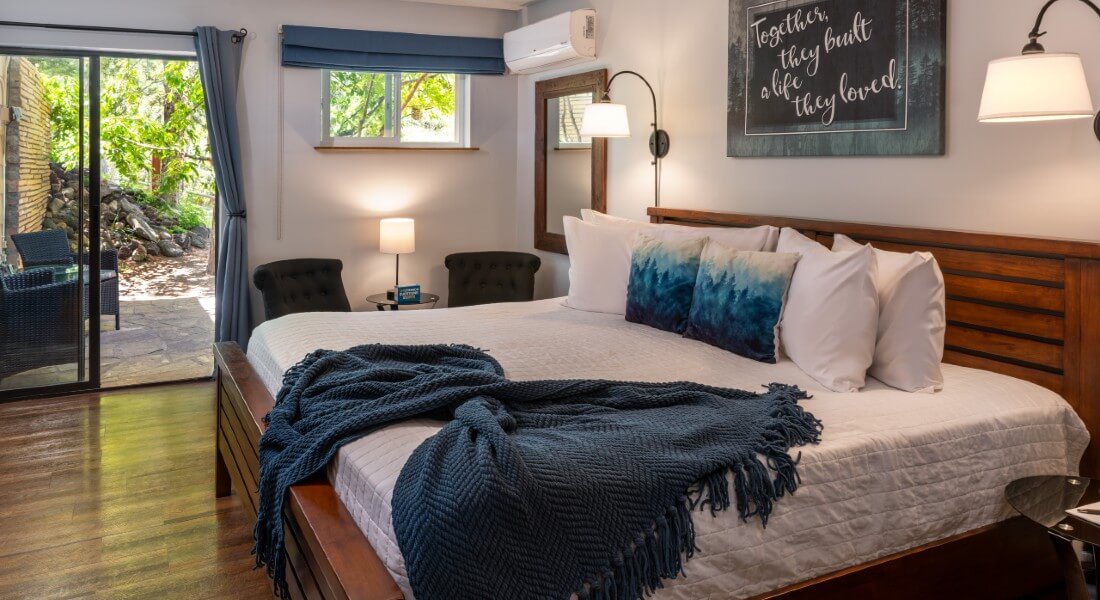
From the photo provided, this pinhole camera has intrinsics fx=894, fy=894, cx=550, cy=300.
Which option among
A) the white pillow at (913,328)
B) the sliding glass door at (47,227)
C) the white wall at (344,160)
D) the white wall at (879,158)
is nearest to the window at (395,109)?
the white wall at (344,160)

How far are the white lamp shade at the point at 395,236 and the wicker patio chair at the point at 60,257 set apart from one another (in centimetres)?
152

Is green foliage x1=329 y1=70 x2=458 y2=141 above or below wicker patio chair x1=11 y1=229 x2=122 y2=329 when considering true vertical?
above

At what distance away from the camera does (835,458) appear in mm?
2113

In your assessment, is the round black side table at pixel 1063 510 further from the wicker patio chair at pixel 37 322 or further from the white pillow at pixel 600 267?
the wicker patio chair at pixel 37 322

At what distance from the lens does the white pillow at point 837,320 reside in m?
2.67

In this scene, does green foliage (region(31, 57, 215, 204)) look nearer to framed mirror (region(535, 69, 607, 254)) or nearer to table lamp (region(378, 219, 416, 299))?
table lamp (region(378, 219, 416, 299))

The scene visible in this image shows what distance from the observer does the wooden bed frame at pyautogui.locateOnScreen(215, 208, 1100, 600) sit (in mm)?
1993

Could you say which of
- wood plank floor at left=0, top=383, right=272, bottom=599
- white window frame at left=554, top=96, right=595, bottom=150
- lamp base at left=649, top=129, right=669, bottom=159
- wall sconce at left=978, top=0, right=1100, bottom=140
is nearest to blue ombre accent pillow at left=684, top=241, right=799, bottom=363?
wall sconce at left=978, top=0, right=1100, bottom=140

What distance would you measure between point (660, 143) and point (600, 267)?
91cm

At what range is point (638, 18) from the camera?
4.55 m

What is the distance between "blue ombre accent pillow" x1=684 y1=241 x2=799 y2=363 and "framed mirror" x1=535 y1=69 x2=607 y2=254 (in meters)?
1.82

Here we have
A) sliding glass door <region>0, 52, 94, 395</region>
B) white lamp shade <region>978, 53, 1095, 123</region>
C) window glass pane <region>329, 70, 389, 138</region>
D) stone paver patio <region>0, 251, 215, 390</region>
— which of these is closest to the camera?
white lamp shade <region>978, 53, 1095, 123</region>

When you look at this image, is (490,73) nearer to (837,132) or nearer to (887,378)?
(837,132)

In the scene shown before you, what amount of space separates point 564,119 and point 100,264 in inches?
110
